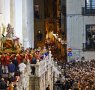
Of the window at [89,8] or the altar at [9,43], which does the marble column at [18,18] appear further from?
the altar at [9,43]

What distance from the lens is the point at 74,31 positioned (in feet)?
246

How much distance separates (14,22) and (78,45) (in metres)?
12.0

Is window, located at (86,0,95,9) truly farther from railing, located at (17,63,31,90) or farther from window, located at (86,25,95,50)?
railing, located at (17,63,31,90)

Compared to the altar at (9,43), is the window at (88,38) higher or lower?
lower

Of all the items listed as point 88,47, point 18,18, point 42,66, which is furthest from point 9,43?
point 88,47

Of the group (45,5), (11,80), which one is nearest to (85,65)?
(11,80)

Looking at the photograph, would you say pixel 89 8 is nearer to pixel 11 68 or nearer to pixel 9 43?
pixel 9 43

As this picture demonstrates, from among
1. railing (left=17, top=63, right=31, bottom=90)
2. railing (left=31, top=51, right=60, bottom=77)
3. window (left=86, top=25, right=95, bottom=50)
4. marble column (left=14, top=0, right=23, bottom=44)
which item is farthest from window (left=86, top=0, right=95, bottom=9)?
railing (left=17, top=63, right=31, bottom=90)

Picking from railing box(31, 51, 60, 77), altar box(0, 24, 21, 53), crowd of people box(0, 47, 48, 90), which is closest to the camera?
crowd of people box(0, 47, 48, 90)

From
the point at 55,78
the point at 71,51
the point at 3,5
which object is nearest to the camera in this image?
the point at 55,78

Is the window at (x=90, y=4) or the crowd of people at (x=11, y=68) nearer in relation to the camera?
the crowd of people at (x=11, y=68)

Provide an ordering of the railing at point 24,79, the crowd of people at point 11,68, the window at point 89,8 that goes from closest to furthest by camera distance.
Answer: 1. the crowd of people at point 11,68
2. the railing at point 24,79
3. the window at point 89,8

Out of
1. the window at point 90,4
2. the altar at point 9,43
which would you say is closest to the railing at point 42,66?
the altar at point 9,43

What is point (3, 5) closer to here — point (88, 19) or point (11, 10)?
Result: point (11, 10)
